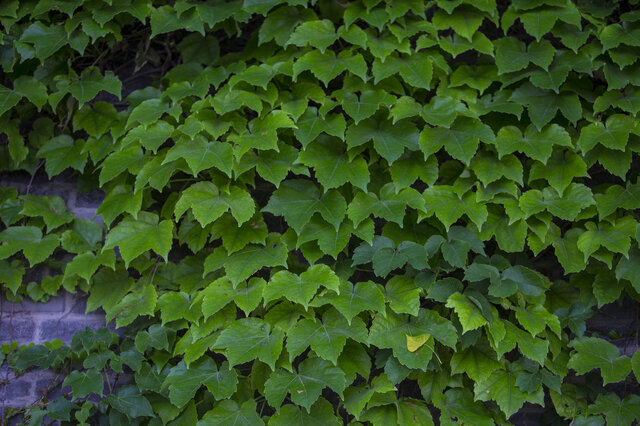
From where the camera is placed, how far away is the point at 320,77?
1.78m

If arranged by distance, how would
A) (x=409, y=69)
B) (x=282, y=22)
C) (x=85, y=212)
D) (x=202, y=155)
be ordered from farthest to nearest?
(x=85, y=212) → (x=282, y=22) → (x=409, y=69) → (x=202, y=155)

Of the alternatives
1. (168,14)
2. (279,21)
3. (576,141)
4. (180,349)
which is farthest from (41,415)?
(576,141)

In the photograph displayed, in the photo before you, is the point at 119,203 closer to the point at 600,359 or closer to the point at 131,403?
the point at 131,403

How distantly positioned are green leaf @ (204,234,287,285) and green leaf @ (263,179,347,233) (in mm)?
96

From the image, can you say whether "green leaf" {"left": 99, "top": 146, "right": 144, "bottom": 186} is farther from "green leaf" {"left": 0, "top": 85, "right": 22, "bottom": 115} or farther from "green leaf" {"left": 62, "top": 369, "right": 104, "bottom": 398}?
"green leaf" {"left": 62, "top": 369, "right": 104, "bottom": 398}

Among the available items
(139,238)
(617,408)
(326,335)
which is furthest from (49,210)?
(617,408)

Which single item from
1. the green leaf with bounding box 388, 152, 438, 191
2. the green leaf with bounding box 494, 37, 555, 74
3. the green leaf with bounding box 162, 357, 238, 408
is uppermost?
the green leaf with bounding box 494, 37, 555, 74

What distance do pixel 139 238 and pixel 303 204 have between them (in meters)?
0.52

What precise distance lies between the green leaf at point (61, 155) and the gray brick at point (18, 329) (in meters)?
0.53

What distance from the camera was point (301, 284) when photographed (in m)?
1.66

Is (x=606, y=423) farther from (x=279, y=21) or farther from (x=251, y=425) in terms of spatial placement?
(x=279, y=21)

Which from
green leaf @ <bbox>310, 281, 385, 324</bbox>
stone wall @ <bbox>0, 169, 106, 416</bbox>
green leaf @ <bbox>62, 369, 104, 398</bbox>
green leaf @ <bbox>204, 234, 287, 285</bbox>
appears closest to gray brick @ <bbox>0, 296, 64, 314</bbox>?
stone wall @ <bbox>0, 169, 106, 416</bbox>

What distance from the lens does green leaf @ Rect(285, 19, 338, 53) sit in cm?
183

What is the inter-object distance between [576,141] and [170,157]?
127cm
